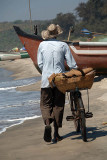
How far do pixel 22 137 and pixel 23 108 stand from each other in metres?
4.00

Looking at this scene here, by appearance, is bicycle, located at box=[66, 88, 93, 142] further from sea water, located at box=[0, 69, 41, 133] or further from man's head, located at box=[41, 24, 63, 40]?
sea water, located at box=[0, 69, 41, 133]

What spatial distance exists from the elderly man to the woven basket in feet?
0.77

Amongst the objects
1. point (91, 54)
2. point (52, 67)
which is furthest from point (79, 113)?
point (91, 54)

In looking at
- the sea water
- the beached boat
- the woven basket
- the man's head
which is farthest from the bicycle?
the beached boat

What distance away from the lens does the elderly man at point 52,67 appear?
20.7ft

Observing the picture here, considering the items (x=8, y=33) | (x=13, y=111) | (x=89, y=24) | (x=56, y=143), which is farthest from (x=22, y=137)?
(x=8, y=33)

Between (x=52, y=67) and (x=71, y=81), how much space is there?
0.40 metres

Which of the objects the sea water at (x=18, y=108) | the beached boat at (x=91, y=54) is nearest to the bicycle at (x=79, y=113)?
the sea water at (x=18, y=108)

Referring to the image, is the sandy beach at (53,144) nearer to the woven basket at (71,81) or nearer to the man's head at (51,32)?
the woven basket at (71,81)

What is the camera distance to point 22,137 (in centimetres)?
715

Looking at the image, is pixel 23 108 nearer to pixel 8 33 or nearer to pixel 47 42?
pixel 47 42

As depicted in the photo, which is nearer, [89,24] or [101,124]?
[101,124]

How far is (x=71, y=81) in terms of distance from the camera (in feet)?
20.1

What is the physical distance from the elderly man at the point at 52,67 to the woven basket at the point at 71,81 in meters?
0.23
